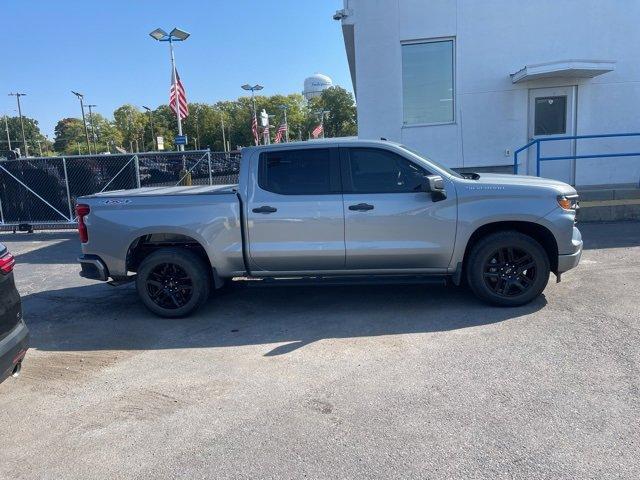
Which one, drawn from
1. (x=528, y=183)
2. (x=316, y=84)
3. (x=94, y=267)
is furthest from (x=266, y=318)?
(x=316, y=84)

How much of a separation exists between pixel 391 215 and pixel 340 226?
568mm

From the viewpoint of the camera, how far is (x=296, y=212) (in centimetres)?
551

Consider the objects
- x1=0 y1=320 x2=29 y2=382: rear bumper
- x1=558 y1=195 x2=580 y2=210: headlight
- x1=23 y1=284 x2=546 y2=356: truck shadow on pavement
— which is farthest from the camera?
x1=558 y1=195 x2=580 y2=210: headlight

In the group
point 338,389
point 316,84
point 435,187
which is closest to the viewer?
point 338,389

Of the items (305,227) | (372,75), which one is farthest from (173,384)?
(372,75)

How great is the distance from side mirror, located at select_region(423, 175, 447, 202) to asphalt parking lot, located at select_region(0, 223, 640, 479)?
129cm

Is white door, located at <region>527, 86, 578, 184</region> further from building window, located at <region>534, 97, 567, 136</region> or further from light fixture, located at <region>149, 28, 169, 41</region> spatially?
light fixture, located at <region>149, 28, 169, 41</region>

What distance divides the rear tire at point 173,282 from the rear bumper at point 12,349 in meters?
2.03

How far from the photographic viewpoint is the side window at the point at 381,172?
552cm

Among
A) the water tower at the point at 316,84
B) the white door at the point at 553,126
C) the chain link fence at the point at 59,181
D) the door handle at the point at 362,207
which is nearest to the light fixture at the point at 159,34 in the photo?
the chain link fence at the point at 59,181

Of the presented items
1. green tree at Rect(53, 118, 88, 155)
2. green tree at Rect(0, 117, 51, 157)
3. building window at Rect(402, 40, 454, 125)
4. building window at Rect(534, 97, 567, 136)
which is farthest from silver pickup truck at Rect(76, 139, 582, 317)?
green tree at Rect(0, 117, 51, 157)

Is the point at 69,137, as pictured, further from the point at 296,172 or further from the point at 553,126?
the point at 296,172

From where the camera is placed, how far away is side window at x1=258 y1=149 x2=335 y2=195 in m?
5.60

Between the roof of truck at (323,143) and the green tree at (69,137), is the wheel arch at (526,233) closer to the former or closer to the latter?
the roof of truck at (323,143)
